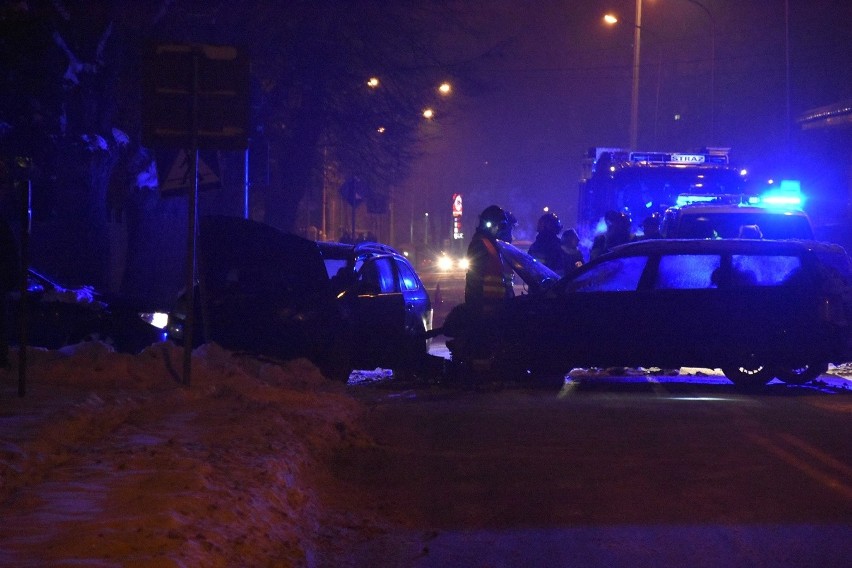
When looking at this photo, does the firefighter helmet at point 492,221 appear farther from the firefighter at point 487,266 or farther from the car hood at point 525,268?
the car hood at point 525,268

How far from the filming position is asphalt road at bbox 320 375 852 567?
614cm

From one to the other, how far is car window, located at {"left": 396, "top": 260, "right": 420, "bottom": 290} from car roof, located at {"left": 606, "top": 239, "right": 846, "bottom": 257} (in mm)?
3043

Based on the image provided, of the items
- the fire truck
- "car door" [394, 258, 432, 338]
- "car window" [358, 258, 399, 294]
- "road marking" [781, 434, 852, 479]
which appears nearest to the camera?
"road marking" [781, 434, 852, 479]

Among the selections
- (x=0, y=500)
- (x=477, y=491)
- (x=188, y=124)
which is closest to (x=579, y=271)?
(x=188, y=124)

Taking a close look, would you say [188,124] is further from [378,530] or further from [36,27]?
[36,27]

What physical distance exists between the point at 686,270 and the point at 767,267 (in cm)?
88

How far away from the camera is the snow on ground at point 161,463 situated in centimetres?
526

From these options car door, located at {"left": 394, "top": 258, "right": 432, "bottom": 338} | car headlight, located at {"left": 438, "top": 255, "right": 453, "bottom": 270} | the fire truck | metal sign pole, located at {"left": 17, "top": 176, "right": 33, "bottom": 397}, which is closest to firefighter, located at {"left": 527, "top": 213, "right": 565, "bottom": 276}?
car door, located at {"left": 394, "top": 258, "right": 432, "bottom": 338}

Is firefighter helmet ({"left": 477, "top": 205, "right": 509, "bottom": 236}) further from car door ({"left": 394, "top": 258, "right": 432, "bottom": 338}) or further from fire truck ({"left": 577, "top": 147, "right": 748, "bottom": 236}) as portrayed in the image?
fire truck ({"left": 577, "top": 147, "right": 748, "bottom": 236})

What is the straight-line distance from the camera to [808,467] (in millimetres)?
7996

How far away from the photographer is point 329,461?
8.40 m

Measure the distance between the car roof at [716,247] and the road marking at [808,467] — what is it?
4.12 m

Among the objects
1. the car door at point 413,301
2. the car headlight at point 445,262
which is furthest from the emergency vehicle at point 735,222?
the car headlight at point 445,262

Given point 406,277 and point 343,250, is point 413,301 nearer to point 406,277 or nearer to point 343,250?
point 406,277
